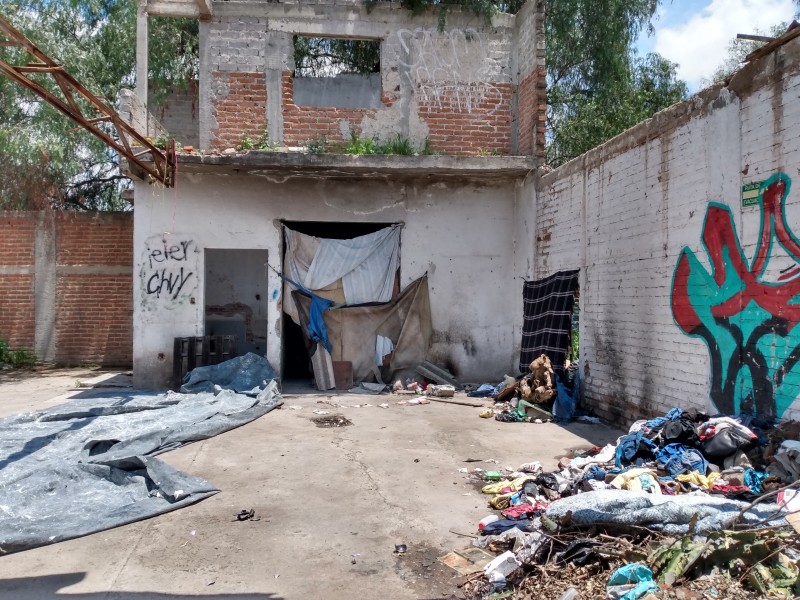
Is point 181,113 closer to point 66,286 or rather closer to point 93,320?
point 66,286

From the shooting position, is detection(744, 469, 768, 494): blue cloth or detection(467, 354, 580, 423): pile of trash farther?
detection(467, 354, 580, 423): pile of trash

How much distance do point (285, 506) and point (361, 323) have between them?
606 cm

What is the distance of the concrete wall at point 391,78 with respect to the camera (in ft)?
34.2

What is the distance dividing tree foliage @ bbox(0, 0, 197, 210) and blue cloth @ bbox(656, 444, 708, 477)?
12.5 meters

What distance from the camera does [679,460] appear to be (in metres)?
5.06

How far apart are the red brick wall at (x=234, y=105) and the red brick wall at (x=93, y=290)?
3.74 metres

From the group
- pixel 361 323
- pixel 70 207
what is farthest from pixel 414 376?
pixel 70 207

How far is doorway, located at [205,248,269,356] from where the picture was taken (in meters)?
13.6


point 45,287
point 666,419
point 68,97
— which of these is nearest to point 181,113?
point 45,287

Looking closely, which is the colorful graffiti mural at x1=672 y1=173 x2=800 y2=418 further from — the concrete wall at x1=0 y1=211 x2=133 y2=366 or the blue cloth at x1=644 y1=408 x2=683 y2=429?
the concrete wall at x1=0 y1=211 x2=133 y2=366

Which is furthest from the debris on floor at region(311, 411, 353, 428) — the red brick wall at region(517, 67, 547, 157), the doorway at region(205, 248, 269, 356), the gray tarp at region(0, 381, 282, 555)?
the doorway at region(205, 248, 269, 356)

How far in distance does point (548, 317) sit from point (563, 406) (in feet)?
5.50

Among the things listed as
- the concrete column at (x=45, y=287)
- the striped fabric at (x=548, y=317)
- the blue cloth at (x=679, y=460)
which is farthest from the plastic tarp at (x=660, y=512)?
the concrete column at (x=45, y=287)

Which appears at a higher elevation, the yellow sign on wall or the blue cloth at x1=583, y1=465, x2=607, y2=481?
the yellow sign on wall
